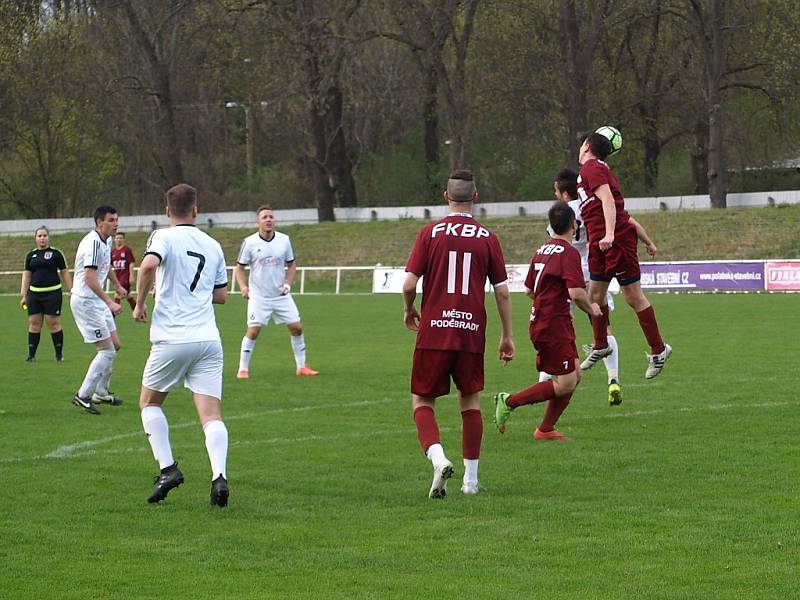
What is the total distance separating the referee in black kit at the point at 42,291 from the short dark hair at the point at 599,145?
10.7 meters

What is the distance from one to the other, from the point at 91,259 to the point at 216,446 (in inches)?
220

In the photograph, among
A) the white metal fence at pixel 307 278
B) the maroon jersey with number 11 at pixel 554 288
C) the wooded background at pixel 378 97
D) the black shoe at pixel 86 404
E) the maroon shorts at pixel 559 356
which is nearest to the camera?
the maroon jersey with number 11 at pixel 554 288

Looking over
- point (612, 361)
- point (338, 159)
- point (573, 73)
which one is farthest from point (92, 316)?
point (338, 159)

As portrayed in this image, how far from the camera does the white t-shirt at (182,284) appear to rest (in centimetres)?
830

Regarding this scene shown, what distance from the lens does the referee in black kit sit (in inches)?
792

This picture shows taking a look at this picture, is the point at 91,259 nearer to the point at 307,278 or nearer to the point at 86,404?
the point at 86,404

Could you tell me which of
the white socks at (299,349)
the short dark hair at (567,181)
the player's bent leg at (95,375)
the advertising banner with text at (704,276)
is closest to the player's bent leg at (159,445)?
the short dark hair at (567,181)

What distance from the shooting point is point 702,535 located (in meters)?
7.03

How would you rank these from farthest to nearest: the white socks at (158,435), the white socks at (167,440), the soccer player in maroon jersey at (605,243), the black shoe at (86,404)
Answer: the black shoe at (86,404)
the soccer player in maroon jersey at (605,243)
the white socks at (158,435)
the white socks at (167,440)

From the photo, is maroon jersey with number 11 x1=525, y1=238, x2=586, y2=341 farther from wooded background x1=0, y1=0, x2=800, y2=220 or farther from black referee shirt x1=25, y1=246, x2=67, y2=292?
wooded background x1=0, y1=0, x2=800, y2=220

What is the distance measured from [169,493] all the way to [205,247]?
1647 mm

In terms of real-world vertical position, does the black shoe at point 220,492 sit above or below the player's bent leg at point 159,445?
below

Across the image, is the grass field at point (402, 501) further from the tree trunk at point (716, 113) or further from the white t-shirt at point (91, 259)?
the tree trunk at point (716, 113)

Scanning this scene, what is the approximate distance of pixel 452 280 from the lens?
8273 millimetres
